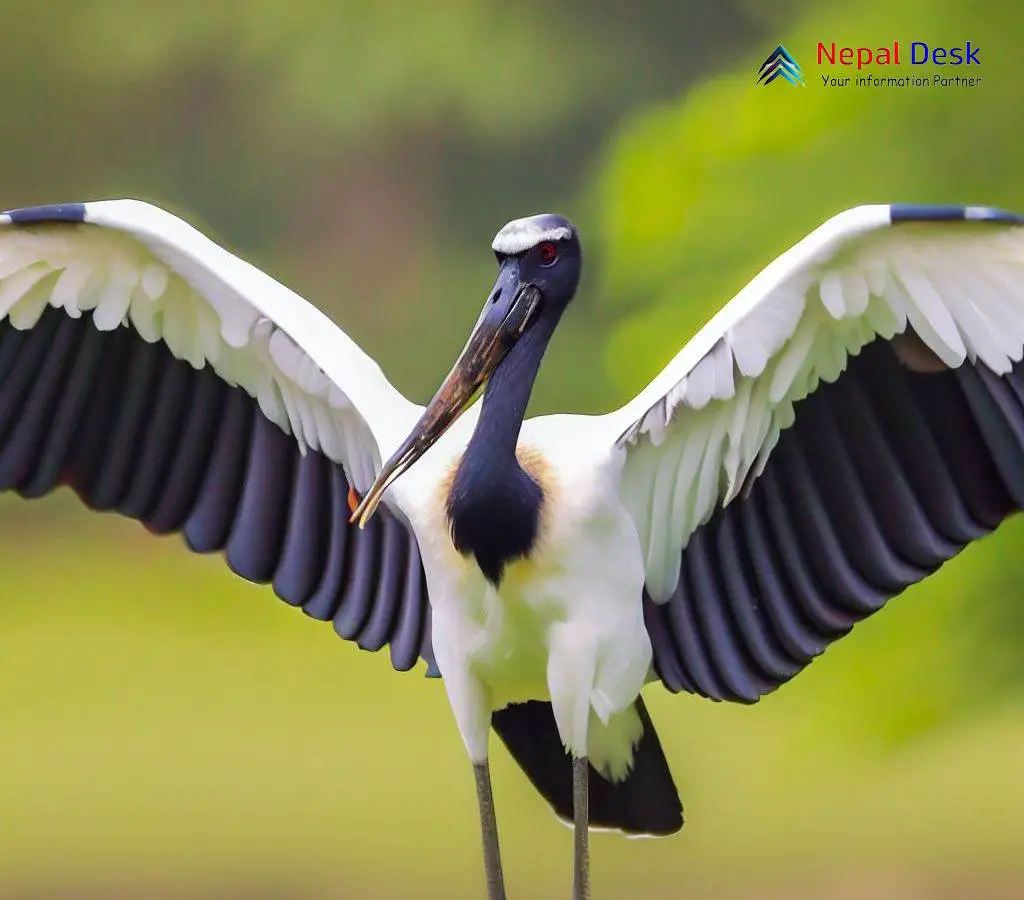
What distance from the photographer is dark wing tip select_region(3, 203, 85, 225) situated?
7.20 feet

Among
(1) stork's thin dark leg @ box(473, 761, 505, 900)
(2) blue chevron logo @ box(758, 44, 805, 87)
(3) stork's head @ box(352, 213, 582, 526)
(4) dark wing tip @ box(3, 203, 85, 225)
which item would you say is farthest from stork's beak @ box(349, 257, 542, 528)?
(2) blue chevron logo @ box(758, 44, 805, 87)

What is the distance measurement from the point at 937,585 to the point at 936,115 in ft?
3.26

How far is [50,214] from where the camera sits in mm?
2199

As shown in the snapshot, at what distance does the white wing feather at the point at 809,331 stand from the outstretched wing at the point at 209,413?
33 cm

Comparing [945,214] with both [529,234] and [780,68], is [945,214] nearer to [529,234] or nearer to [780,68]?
[529,234]

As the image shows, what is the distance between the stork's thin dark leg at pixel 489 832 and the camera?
2234 millimetres

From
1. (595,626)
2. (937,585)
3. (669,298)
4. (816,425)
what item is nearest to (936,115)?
(669,298)

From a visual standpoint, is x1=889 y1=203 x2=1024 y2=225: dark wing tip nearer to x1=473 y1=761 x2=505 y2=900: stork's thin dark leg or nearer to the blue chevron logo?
x1=473 y1=761 x2=505 y2=900: stork's thin dark leg

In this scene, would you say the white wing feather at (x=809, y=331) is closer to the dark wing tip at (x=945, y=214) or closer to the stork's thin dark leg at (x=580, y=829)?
the dark wing tip at (x=945, y=214)

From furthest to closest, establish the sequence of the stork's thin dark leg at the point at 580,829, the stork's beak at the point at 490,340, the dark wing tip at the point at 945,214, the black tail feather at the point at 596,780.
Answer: the black tail feather at the point at 596,780
the stork's thin dark leg at the point at 580,829
the stork's beak at the point at 490,340
the dark wing tip at the point at 945,214

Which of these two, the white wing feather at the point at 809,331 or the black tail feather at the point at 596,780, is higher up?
the white wing feather at the point at 809,331

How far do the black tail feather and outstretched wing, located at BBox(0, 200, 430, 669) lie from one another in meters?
0.17

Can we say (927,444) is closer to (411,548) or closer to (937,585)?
(411,548)

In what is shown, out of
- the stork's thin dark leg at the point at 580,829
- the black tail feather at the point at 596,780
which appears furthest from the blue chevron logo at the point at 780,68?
the stork's thin dark leg at the point at 580,829
